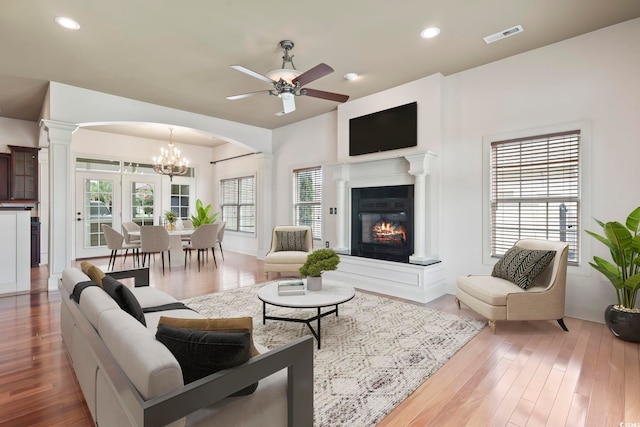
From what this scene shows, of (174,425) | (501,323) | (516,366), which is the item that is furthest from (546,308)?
(174,425)

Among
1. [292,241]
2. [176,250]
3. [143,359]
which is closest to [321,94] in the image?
[292,241]

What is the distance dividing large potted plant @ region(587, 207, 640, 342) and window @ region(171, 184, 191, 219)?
8.82m

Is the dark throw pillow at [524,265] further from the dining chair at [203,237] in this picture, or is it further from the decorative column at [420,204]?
the dining chair at [203,237]

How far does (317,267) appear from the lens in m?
3.05

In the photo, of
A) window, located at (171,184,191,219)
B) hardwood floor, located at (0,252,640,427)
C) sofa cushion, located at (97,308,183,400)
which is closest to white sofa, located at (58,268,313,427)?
sofa cushion, located at (97,308,183,400)

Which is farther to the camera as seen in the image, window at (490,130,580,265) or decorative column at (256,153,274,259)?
decorative column at (256,153,274,259)

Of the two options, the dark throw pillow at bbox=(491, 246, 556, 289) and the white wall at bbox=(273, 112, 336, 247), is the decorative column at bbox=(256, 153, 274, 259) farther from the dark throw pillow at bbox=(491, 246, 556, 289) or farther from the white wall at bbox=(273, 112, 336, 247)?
the dark throw pillow at bbox=(491, 246, 556, 289)

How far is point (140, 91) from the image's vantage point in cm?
488

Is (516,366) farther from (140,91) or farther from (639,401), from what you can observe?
(140,91)

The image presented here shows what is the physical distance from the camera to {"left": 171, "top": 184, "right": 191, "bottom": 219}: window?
881 cm

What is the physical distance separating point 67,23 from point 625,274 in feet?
18.7

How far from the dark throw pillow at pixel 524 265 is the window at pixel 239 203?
6.02 metres

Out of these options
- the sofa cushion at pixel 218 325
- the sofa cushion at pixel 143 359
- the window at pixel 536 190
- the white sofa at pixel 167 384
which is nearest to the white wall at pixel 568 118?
the window at pixel 536 190

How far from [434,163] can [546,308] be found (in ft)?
7.19
